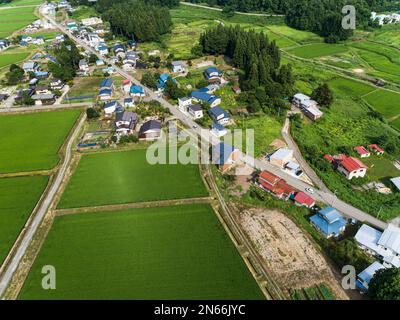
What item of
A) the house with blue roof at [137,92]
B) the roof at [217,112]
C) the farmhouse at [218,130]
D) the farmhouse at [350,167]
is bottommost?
the farmhouse at [350,167]

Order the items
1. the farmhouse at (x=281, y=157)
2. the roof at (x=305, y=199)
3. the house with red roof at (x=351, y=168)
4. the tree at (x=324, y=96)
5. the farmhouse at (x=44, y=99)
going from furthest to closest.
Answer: the farmhouse at (x=44, y=99) < the tree at (x=324, y=96) < the farmhouse at (x=281, y=157) < the house with red roof at (x=351, y=168) < the roof at (x=305, y=199)

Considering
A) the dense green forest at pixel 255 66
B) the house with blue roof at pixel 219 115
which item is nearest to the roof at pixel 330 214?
the house with blue roof at pixel 219 115

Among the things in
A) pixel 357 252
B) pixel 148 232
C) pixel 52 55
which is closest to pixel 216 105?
pixel 148 232

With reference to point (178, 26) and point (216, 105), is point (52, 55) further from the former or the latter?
point (216, 105)

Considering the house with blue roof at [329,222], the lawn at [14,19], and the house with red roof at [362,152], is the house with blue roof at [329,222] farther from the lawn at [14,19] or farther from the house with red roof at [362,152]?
the lawn at [14,19]

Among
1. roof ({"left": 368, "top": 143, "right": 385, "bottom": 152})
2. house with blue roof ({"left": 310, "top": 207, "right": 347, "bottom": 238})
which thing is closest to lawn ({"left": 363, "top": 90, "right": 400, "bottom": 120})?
roof ({"left": 368, "top": 143, "right": 385, "bottom": 152})
